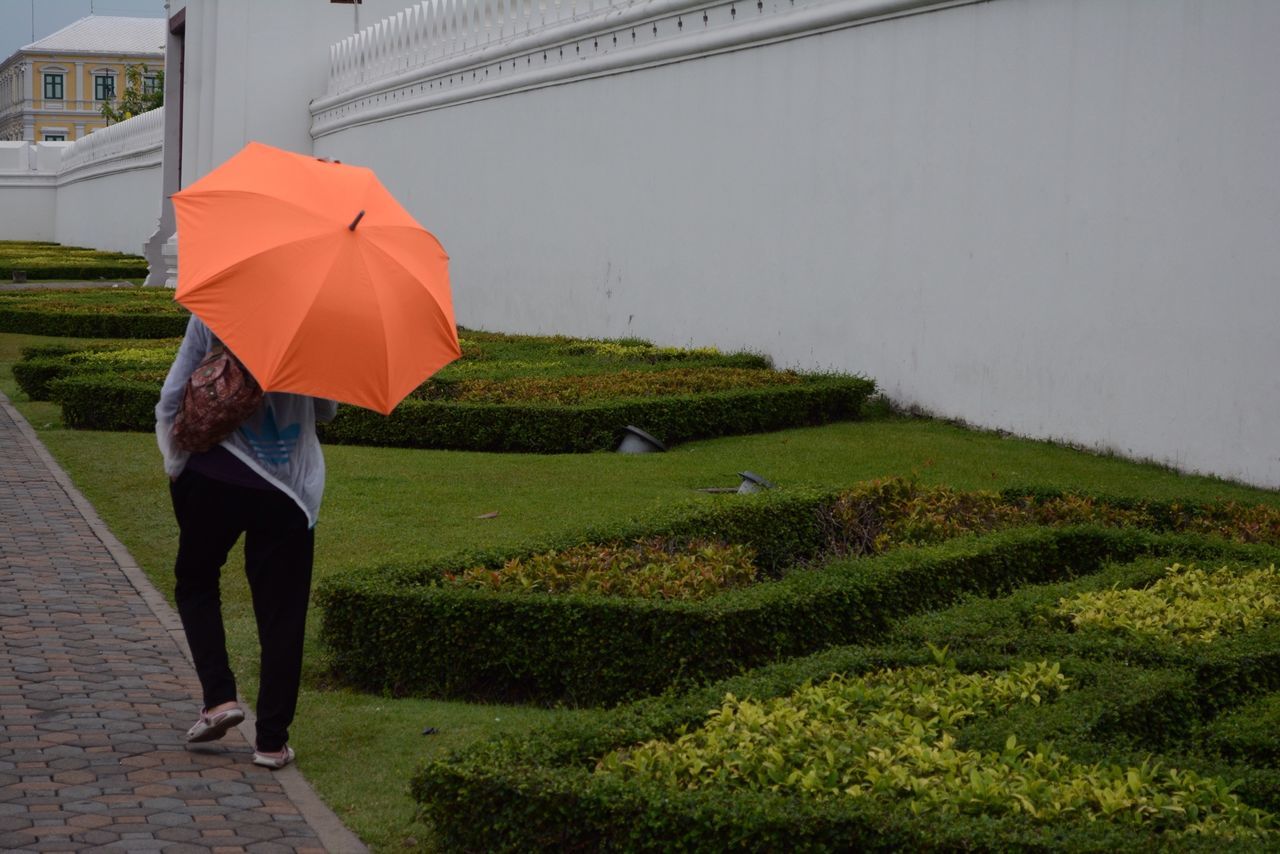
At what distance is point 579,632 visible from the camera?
502cm

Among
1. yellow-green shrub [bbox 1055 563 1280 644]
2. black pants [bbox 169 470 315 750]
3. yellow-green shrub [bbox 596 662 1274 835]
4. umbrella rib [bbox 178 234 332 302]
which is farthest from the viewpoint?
yellow-green shrub [bbox 1055 563 1280 644]

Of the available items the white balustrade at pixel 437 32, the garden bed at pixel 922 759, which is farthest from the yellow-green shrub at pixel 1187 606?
the white balustrade at pixel 437 32

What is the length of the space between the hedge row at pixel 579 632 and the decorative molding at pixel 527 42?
675 centimetres

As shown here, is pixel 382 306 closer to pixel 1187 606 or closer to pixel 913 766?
pixel 913 766

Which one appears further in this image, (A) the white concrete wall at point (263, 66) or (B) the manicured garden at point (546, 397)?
(A) the white concrete wall at point (263, 66)

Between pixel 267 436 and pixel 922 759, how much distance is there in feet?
6.67

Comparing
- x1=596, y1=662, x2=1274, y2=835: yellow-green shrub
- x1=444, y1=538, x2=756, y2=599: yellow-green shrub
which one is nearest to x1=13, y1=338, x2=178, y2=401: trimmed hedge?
x1=444, y1=538, x2=756, y2=599: yellow-green shrub

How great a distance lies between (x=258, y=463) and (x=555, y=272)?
12.6m

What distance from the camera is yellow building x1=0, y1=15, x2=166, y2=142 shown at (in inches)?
2879

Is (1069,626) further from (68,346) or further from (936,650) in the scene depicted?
(68,346)

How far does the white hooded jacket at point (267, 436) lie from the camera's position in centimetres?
437

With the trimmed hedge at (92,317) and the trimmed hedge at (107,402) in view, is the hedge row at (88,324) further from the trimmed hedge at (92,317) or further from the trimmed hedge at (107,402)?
the trimmed hedge at (107,402)

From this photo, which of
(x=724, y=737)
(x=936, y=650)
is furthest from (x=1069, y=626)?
(x=724, y=737)

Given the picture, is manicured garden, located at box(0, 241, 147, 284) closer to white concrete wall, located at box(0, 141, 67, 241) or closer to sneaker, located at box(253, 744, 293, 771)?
white concrete wall, located at box(0, 141, 67, 241)
